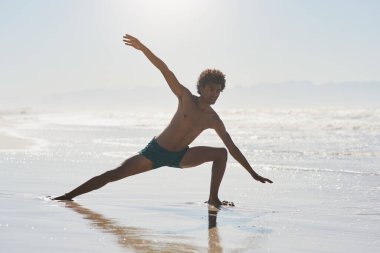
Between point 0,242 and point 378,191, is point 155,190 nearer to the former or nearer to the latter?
point 378,191

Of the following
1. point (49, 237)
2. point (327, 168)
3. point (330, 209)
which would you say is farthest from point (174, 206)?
point (327, 168)

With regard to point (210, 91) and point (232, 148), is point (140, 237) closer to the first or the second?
point (232, 148)

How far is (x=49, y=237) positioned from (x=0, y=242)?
381 mm

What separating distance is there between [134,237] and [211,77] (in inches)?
81.8

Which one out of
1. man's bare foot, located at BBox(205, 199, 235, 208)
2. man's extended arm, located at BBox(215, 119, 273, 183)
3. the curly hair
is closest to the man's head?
the curly hair

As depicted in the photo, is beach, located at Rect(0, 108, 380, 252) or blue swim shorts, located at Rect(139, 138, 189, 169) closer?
beach, located at Rect(0, 108, 380, 252)

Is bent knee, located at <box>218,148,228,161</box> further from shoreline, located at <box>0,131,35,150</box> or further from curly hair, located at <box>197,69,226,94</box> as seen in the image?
shoreline, located at <box>0,131,35,150</box>

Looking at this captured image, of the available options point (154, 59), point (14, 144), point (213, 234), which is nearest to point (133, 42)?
point (154, 59)

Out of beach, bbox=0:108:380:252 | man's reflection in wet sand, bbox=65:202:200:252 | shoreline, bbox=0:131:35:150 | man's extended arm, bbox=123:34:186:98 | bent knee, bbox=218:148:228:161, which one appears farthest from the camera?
shoreline, bbox=0:131:35:150

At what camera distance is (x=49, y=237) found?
15.6 feet

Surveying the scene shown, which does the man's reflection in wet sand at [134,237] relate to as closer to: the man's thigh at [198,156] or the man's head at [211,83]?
the man's thigh at [198,156]

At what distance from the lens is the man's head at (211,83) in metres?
6.41

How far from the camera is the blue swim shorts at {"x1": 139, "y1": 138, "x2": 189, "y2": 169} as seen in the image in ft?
21.7

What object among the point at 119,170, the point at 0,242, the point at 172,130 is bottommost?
the point at 0,242
